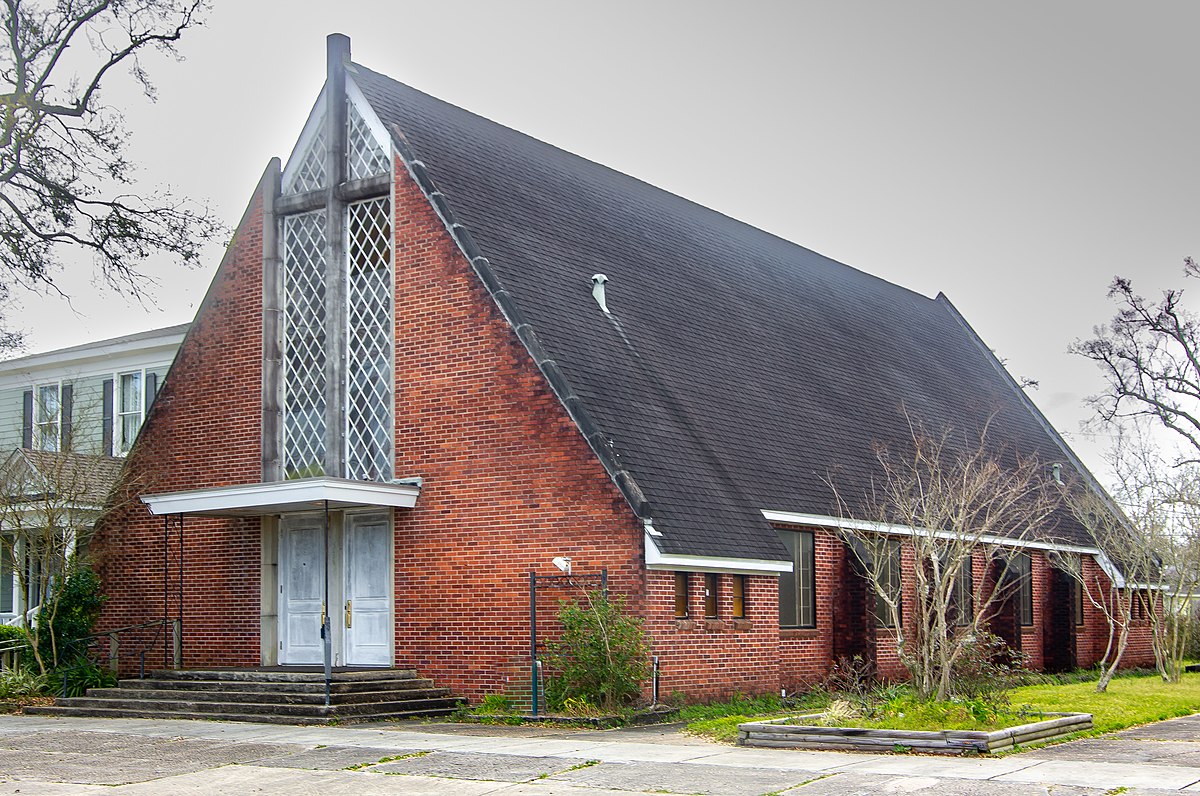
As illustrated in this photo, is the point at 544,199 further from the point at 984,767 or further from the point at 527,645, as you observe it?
the point at 984,767

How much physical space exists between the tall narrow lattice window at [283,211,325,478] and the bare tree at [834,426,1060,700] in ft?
28.7

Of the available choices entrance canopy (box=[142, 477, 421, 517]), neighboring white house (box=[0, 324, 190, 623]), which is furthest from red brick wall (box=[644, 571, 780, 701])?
neighboring white house (box=[0, 324, 190, 623])

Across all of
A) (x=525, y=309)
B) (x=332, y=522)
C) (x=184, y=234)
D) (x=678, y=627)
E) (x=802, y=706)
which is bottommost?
(x=802, y=706)

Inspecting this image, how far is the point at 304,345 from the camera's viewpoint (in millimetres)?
22844

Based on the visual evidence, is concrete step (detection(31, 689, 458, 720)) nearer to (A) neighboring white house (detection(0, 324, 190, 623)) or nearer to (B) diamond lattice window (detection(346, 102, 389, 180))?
(A) neighboring white house (detection(0, 324, 190, 623))

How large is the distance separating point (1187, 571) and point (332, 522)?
15.8 metres

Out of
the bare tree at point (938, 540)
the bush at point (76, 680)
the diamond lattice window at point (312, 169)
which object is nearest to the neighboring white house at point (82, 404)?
the bush at point (76, 680)

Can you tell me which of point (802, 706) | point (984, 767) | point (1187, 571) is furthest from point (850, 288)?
point (984, 767)

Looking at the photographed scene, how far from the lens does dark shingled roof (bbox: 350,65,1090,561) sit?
20.7 meters

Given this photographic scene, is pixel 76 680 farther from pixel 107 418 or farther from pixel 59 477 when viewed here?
pixel 107 418

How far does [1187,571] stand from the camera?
26.9 metres

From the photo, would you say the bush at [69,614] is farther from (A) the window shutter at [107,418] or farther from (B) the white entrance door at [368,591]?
(A) the window shutter at [107,418]

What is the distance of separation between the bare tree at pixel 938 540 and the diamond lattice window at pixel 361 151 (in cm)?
935

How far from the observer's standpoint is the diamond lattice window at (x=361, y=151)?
73.3 feet
